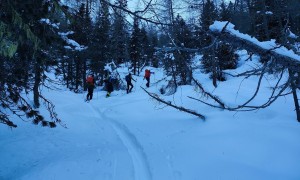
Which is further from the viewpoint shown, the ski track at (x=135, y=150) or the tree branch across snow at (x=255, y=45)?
the ski track at (x=135, y=150)

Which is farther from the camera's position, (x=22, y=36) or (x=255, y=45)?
(x=22, y=36)

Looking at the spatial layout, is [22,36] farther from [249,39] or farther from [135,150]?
[135,150]

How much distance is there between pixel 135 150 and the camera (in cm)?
848

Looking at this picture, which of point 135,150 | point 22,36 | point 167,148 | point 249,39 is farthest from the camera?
point 135,150

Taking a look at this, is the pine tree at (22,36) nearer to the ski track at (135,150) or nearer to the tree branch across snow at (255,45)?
the ski track at (135,150)

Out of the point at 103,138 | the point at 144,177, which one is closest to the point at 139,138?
the point at 103,138

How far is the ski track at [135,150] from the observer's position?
6.65 meters

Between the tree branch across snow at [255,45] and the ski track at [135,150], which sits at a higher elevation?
the tree branch across snow at [255,45]

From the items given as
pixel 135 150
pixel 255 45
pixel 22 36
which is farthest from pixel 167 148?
pixel 255 45

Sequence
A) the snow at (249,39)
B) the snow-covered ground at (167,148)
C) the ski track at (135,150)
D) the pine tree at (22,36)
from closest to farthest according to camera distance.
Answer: the snow at (249,39) < the pine tree at (22,36) < the snow-covered ground at (167,148) < the ski track at (135,150)

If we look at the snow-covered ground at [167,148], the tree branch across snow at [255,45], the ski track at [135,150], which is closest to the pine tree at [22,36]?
the snow-covered ground at [167,148]

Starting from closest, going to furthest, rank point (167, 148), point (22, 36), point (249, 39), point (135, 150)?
point (249, 39)
point (22, 36)
point (167, 148)
point (135, 150)

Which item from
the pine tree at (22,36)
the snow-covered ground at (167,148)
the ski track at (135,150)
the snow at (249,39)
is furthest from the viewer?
the ski track at (135,150)

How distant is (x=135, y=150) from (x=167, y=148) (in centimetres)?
94
